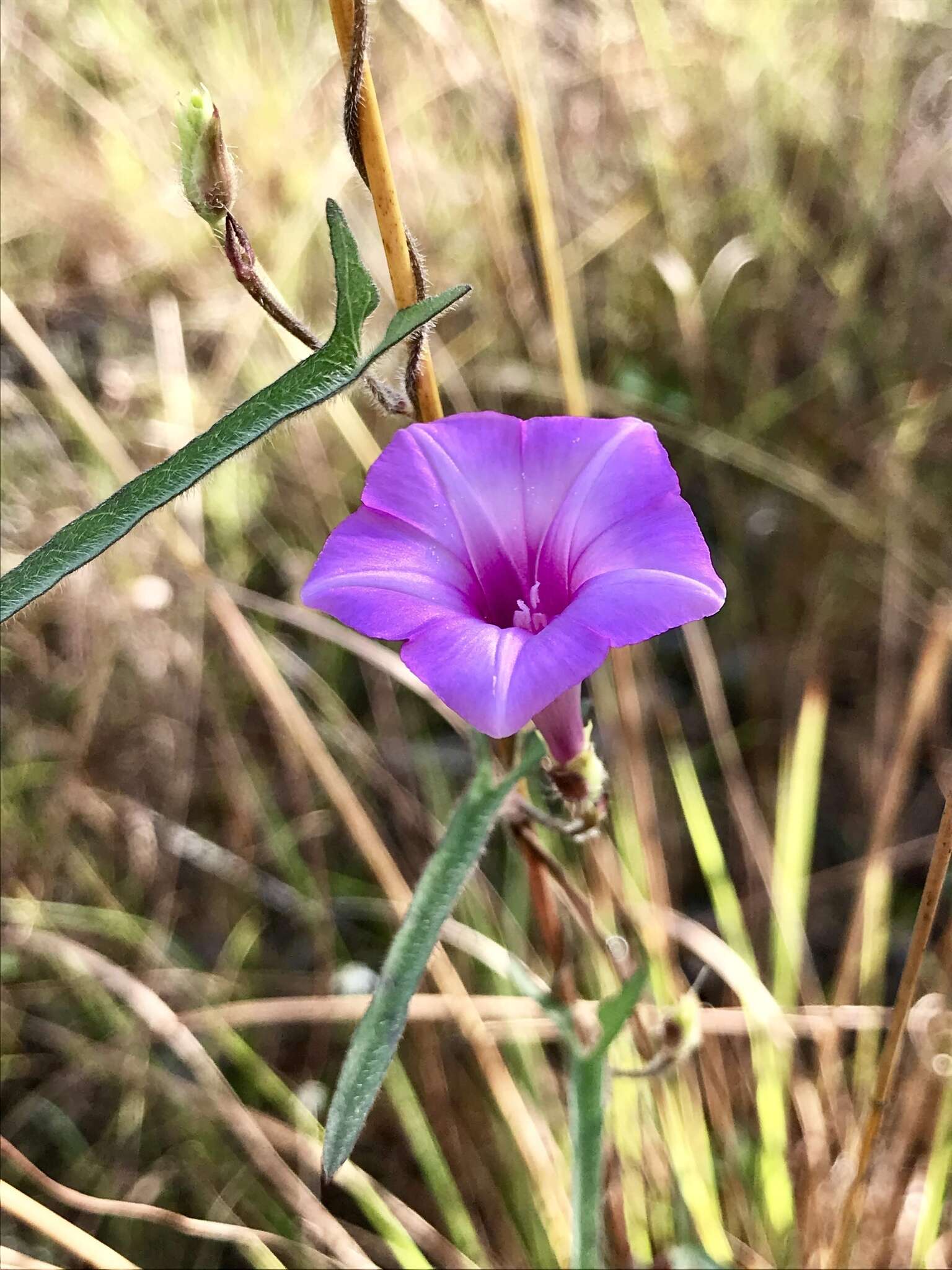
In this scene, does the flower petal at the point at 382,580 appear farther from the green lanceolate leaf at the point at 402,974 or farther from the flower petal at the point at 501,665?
the green lanceolate leaf at the point at 402,974

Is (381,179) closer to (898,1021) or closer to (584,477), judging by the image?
(584,477)

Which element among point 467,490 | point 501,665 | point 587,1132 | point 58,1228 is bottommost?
point 58,1228

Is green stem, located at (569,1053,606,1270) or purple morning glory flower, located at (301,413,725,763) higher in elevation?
purple morning glory flower, located at (301,413,725,763)

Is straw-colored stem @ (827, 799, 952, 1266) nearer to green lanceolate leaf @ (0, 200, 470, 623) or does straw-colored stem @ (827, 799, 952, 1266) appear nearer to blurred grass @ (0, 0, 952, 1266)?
blurred grass @ (0, 0, 952, 1266)

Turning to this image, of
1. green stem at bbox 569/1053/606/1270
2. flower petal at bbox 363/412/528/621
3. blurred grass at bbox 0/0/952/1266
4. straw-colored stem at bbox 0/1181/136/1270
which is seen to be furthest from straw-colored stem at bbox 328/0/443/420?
straw-colored stem at bbox 0/1181/136/1270

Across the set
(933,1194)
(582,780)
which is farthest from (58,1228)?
(933,1194)

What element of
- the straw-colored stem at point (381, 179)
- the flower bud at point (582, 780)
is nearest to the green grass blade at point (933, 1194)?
the flower bud at point (582, 780)
